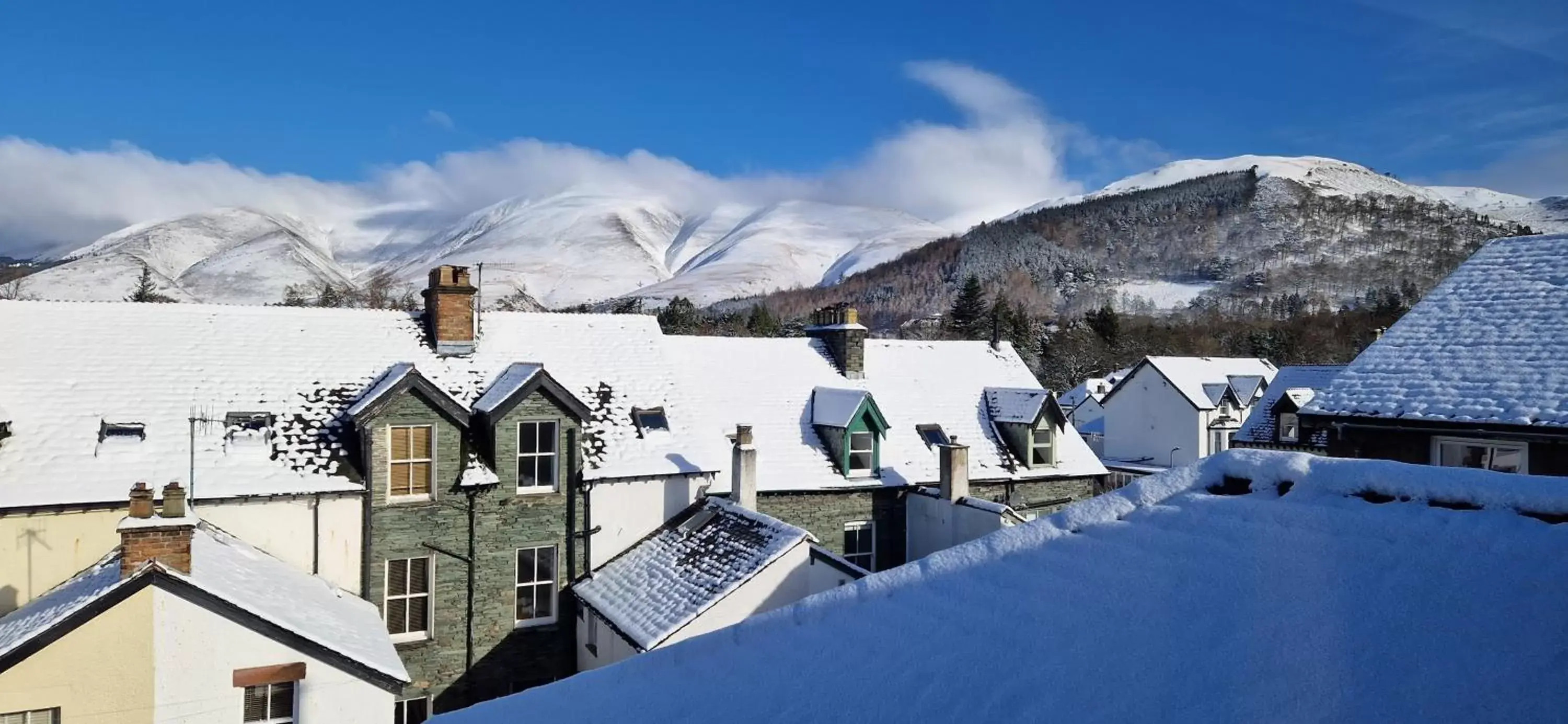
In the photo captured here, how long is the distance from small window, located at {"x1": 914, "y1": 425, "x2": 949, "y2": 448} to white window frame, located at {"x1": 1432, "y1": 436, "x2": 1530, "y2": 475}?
35.0 feet

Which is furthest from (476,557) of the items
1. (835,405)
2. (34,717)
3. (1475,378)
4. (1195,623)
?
(1475,378)

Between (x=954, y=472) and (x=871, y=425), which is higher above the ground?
(x=871, y=425)

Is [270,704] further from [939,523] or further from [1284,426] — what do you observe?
[1284,426]

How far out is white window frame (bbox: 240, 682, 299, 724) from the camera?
39.4ft

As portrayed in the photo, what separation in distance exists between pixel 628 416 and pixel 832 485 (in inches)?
191

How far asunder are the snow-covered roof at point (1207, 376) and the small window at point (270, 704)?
42.8m

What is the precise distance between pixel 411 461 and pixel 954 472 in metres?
11.0

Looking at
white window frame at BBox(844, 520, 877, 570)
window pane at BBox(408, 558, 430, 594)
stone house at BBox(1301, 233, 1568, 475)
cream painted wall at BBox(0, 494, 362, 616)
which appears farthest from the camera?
white window frame at BBox(844, 520, 877, 570)

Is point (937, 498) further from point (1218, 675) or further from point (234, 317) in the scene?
point (1218, 675)

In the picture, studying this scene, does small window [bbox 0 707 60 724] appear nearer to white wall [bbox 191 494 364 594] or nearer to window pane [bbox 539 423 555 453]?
white wall [bbox 191 494 364 594]

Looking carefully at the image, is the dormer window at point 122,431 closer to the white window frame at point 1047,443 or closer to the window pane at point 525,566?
the window pane at point 525,566

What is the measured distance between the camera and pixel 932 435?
2252 cm

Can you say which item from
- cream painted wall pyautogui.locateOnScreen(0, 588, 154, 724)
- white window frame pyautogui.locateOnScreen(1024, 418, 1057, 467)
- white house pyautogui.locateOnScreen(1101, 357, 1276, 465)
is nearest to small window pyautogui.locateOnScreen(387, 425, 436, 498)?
cream painted wall pyautogui.locateOnScreen(0, 588, 154, 724)

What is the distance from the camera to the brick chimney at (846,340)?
23.5 metres
